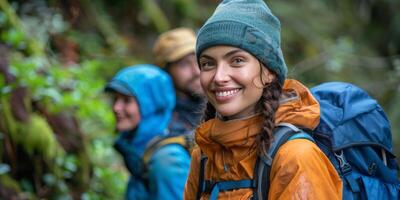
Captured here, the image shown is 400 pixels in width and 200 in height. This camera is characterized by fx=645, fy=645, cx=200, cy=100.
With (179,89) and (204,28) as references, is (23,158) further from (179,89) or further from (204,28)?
(204,28)

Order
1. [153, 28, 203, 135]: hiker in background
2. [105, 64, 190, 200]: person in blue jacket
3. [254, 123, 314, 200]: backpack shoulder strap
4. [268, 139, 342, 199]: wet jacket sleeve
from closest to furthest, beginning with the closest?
[268, 139, 342, 199]: wet jacket sleeve, [254, 123, 314, 200]: backpack shoulder strap, [105, 64, 190, 200]: person in blue jacket, [153, 28, 203, 135]: hiker in background

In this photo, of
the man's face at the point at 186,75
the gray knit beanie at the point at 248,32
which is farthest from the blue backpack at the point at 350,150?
the man's face at the point at 186,75

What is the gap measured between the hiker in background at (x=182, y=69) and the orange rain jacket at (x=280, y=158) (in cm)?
221

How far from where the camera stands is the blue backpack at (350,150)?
2.73 metres

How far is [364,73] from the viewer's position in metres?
12.8

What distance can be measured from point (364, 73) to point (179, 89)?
7832 mm

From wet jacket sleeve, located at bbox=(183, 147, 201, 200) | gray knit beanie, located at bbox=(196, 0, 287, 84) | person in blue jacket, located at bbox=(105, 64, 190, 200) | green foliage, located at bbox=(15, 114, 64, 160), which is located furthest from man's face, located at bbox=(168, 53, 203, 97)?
gray knit beanie, located at bbox=(196, 0, 287, 84)

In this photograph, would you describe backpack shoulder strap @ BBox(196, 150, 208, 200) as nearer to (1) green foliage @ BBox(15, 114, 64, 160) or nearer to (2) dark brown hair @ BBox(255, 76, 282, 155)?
(2) dark brown hair @ BBox(255, 76, 282, 155)

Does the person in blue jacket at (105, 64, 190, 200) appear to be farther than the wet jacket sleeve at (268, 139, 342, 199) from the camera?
Yes

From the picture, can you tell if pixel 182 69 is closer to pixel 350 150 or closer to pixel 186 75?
pixel 186 75

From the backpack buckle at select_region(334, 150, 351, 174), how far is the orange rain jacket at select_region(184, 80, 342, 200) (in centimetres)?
16

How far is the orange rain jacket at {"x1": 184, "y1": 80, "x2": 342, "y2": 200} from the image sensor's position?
2.57m

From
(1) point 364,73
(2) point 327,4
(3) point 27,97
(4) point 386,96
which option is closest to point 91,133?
(3) point 27,97

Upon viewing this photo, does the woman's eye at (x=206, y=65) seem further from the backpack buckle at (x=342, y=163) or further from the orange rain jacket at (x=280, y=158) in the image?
the backpack buckle at (x=342, y=163)
